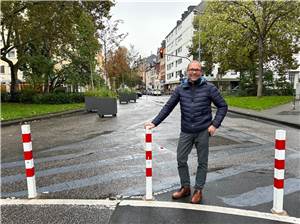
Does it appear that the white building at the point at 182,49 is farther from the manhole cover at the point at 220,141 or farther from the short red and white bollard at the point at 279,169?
the short red and white bollard at the point at 279,169

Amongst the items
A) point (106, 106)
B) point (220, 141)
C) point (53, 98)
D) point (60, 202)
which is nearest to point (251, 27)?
point (106, 106)

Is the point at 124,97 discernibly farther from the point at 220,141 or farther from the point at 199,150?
the point at 199,150

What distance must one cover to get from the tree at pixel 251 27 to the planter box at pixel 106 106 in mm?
14219

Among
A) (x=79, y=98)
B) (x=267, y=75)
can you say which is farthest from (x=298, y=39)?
(x=79, y=98)

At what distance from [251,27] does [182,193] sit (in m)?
25.8

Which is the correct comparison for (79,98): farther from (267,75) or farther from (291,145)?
(291,145)

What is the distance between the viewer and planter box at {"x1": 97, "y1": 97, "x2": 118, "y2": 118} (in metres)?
17.2

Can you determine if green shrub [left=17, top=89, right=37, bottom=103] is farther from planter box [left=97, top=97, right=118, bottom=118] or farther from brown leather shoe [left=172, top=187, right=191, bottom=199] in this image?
brown leather shoe [left=172, top=187, right=191, bottom=199]

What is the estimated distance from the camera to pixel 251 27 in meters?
27.2

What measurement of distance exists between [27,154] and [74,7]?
55.3 feet

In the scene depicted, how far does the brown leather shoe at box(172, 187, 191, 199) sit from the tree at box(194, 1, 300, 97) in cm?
2386

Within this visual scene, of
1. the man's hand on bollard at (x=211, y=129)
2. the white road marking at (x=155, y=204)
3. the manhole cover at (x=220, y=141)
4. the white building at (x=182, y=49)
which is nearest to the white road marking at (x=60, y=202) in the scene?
the white road marking at (x=155, y=204)

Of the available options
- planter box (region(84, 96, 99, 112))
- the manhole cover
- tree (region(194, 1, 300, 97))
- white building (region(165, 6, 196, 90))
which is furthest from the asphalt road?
white building (region(165, 6, 196, 90))

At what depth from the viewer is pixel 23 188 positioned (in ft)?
16.6
